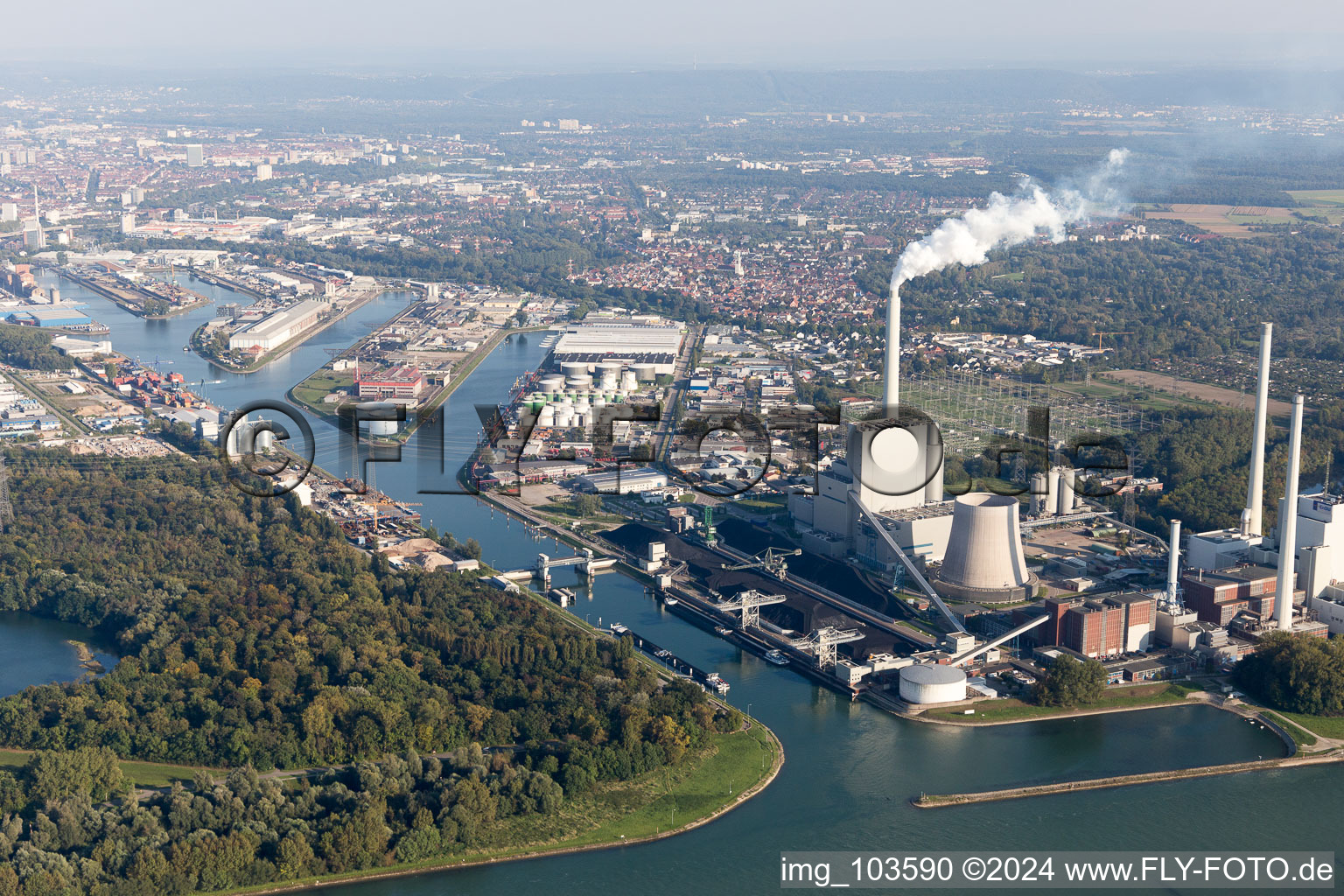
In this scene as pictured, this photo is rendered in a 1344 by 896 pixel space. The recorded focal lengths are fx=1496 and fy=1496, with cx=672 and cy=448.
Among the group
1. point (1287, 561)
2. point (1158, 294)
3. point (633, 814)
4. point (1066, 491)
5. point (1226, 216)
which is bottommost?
point (633, 814)

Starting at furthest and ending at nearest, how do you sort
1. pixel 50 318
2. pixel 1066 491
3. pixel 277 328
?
pixel 50 318 < pixel 277 328 < pixel 1066 491

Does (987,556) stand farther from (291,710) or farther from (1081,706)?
(291,710)

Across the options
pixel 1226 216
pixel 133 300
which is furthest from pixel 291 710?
pixel 1226 216

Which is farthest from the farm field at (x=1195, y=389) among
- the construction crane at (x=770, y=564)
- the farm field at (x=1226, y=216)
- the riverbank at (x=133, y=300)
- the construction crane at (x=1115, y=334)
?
the riverbank at (x=133, y=300)

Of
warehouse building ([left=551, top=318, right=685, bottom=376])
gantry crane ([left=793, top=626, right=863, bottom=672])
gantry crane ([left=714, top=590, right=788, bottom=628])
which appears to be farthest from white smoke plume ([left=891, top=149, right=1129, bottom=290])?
gantry crane ([left=793, top=626, right=863, bottom=672])

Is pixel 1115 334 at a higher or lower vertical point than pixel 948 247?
lower

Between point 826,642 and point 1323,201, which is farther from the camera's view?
point 1323,201

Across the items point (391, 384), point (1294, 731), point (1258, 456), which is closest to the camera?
point (1294, 731)

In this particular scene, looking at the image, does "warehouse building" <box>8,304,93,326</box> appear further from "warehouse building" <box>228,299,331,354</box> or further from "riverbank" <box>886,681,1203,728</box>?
"riverbank" <box>886,681,1203,728</box>
